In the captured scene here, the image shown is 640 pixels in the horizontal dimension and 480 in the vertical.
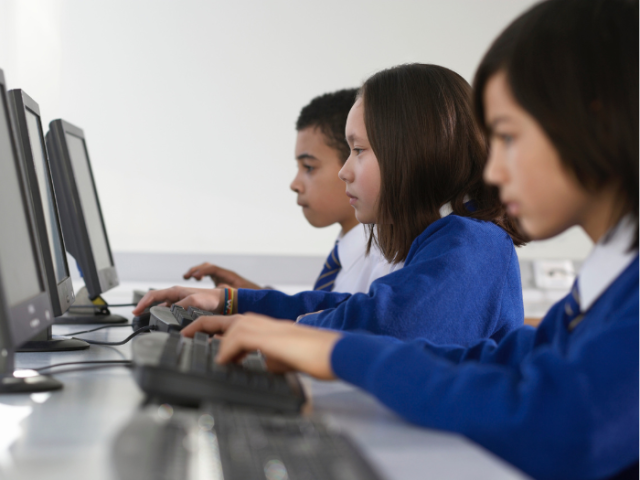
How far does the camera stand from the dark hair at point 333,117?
2.00m

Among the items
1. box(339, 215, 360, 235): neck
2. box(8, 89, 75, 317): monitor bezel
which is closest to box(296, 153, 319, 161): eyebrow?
box(339, 215, 360, 235): neck

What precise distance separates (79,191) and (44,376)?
0.75 metres

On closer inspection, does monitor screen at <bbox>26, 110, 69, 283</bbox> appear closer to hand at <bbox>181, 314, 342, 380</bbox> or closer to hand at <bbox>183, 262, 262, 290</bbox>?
hand at <bbox>181, 314, 342, 380</bbox>

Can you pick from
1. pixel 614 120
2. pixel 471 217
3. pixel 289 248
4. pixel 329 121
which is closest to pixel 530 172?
pixel 614 120

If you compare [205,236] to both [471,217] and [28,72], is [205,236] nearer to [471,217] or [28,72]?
[28,72]

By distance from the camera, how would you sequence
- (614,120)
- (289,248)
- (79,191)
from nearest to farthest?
(614,120)
(79,191)
(289,248)

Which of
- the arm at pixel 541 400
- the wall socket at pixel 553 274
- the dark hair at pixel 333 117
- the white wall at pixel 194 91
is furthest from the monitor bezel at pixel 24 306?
the wall socket at pixel 553 274

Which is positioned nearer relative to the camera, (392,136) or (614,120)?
(614,120)

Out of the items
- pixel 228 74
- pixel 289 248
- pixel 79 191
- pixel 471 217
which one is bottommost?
pixel 289 248

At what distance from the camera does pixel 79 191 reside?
1.36 metres

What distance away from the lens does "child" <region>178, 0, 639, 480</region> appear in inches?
19.6

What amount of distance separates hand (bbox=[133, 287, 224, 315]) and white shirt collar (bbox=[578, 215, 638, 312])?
2.70 ft

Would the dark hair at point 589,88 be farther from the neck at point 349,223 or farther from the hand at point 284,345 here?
the neck at point 349,223

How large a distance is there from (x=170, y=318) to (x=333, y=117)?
119cm
